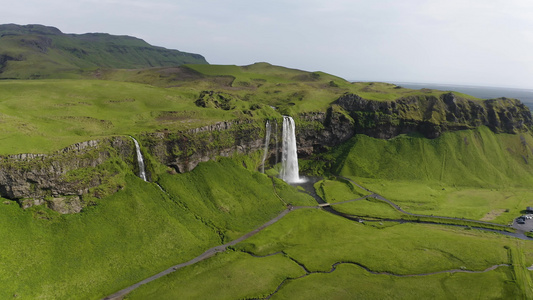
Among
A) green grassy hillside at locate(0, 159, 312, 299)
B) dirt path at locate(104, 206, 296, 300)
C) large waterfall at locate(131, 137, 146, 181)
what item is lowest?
dirt path at locate(104, 206, 296, 300)

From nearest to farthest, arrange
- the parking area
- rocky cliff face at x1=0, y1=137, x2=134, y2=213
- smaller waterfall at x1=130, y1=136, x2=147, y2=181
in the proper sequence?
rocky cliff face at x1=0, y1=137, x2=134, y2=213
smaller waterfall at x1=130, y1=136, x2=147, y2=181
the parking area

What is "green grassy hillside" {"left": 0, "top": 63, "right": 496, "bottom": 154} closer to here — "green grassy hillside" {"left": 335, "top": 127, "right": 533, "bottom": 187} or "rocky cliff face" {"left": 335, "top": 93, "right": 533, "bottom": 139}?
"rocky cliff face" {"left": 335, "top": 93, "right": 533, "bottom": 139}

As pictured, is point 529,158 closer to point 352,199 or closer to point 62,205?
point 352,199

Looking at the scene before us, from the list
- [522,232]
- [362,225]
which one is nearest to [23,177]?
[362,225]

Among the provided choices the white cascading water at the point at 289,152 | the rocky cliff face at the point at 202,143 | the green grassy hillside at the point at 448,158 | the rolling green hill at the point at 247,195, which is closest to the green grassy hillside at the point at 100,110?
the rolling green hill at the point at 247,195

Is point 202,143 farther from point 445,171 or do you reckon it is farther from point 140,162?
point 445,171

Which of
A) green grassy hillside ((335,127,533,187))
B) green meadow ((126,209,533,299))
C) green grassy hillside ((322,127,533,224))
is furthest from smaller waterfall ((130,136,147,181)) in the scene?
green grassy hillside ((335,127,533,187))

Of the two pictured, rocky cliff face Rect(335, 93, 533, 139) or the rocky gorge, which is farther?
rocky cliff face Rect(335, 93, 533, 139)
